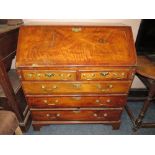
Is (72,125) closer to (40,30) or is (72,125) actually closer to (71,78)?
(71,78)

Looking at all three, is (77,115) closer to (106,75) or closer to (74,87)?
(74,87)

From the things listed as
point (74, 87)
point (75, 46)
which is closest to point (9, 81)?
point (74, 87)

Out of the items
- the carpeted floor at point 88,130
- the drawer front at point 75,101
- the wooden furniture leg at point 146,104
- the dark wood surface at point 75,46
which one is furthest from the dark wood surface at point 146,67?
the carpeted floor at point 88,130

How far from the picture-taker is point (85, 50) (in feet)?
5.68

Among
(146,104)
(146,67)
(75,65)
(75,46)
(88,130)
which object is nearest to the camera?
(75,65)

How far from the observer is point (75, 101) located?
2.01m

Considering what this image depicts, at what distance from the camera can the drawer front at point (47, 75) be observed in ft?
5.56

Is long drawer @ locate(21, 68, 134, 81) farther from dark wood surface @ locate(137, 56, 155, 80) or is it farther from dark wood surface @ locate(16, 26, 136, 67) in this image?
dark wood surface @ locate(137, 56, 155, 80)

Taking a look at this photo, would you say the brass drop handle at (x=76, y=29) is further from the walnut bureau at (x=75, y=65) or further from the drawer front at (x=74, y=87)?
the drawer front at (x=74, y=87)

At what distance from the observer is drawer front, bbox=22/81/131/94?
182cm

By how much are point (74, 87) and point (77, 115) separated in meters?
0.52

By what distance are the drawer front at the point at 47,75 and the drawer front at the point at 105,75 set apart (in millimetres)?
124

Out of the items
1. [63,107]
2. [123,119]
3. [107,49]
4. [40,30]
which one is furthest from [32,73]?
[123,119]
